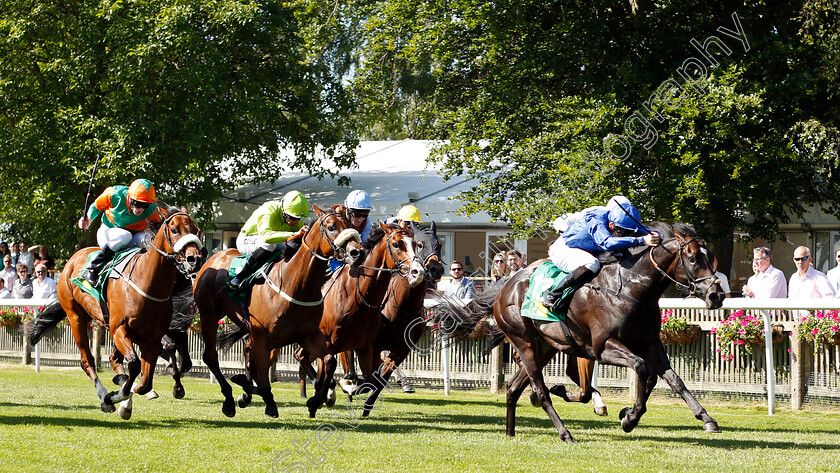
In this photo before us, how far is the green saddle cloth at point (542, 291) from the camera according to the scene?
7.95 metres

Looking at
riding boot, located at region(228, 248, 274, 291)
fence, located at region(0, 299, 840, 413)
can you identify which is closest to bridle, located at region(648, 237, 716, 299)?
fence, located at region(0, 299, 840, 413)

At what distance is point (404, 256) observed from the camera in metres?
8.38

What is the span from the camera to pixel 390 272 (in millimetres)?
8578

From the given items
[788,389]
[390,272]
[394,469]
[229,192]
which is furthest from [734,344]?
[229,192]

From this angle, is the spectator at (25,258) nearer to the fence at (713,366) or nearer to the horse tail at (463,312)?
the fence at (713,366)

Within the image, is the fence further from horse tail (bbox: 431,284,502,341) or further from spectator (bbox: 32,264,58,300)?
spectator (bbox: 32,264,58,300)

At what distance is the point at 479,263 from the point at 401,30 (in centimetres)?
509

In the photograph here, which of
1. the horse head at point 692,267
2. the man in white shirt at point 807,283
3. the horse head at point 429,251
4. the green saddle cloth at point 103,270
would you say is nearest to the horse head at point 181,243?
the green saddle cloth at point 103,270

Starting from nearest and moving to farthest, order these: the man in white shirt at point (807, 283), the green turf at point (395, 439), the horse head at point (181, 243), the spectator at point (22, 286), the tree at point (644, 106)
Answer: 1. the green turf at point (395, 439)
2. the horse head at point (181, 243)
3. the man in white shirt at point (807, 283)
4. the tree at point (644, 106)
5. the spectator at point (22, 286)

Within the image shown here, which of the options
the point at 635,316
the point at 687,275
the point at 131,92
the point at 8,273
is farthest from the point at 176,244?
the point at 131,92

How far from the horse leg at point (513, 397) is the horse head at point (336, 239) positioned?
1.67 m

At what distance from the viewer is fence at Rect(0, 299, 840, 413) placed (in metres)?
10.0

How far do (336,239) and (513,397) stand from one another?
198 cm

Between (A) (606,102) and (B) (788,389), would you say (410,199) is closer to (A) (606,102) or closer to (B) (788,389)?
(A) (606,102)
